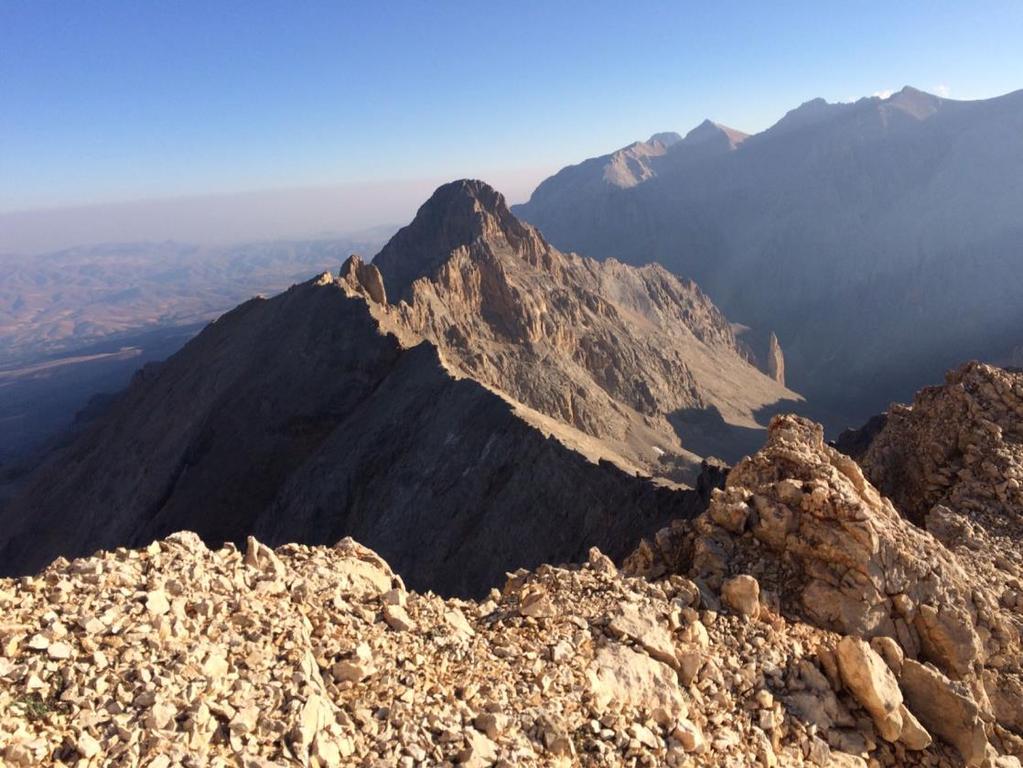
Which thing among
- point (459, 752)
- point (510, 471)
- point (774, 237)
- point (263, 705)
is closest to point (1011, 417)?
point (459, 752)

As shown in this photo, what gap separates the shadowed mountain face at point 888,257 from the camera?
12888 centimetres

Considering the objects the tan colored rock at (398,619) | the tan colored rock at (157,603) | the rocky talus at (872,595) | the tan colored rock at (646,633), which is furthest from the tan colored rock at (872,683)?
the tan colored rock at (157,603)

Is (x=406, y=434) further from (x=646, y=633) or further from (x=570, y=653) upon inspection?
(x=570, y=653)

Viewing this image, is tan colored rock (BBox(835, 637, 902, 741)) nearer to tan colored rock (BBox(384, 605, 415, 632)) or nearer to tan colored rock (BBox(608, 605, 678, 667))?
tan colored rock (BBox(608, 605, 678, 667))

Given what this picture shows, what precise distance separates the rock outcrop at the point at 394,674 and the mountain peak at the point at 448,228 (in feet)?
250

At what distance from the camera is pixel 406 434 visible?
4069cm

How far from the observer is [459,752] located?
6066 millimetres

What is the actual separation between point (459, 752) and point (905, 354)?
146121 millimetres

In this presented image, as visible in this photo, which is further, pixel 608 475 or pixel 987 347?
pixel 987 347

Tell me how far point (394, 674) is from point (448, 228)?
8528cm

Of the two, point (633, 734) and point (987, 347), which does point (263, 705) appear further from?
point (987, 347)

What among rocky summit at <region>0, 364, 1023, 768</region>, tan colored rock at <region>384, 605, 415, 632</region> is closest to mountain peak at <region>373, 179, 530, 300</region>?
rocky summit at <region>0, 364, 1023, 768</region>

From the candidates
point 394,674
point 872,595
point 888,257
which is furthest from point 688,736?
point 888,257

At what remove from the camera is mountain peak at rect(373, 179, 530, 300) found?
85.9 meters
